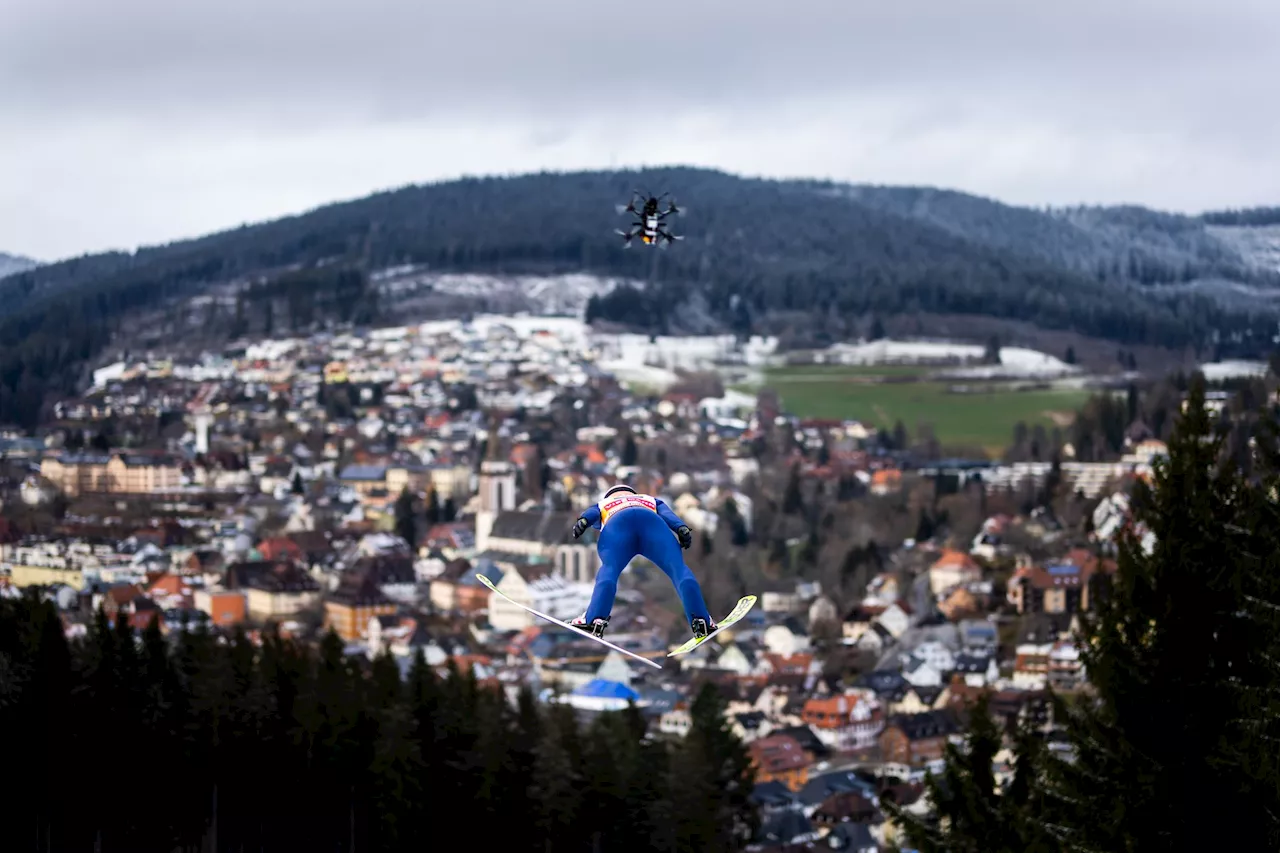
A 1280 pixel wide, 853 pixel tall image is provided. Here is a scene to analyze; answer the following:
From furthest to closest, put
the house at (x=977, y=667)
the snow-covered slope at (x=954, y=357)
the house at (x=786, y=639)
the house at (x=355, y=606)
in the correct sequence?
1. the snow-covered slope at (x=954, y=357)
2. the house at (x=355, y=606)
3. the house at (x=786, y=639)
4. the house at (x=977, y=667)

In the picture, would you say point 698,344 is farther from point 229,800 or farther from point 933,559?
point 229,800

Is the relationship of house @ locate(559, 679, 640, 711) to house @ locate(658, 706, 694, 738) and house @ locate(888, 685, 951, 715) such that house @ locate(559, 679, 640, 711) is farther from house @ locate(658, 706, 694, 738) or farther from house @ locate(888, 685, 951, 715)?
house @ locate(888, 685, 951, 715)

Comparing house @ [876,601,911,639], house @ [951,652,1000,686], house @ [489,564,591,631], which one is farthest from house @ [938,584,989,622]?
house @ [489,564,591,631]

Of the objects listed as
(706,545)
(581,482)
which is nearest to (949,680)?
(706,545)

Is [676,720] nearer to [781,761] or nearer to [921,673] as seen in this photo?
[781,761]

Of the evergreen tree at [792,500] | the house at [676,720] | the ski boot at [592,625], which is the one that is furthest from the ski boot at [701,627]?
the evergreen tree at [792,500]

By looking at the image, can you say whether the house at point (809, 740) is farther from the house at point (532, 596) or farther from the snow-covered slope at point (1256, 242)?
the snow-covered slope at point (1256, 242)

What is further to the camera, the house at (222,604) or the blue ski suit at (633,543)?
the house at (222,604)

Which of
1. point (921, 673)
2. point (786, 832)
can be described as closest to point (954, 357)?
point (921, 673)
